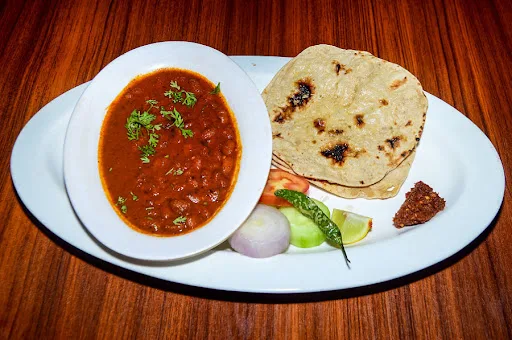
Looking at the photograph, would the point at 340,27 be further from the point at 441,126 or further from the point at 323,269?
the point at 323,269

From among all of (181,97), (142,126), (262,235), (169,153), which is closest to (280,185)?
(262,235)

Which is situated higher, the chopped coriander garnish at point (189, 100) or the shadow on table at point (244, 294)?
the chopped coriander garnish at point (189, 100)

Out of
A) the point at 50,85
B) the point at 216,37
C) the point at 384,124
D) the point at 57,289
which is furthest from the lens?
the point at 216,37

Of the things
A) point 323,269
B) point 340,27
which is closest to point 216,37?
point 340,27

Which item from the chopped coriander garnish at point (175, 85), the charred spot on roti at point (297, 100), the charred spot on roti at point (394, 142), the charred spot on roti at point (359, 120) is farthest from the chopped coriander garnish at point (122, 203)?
the charred spot on roti at point (394, 142)

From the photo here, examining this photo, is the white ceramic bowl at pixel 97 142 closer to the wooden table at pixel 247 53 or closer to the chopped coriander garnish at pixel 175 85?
the chopped coriander garnish at pixel 175 85
